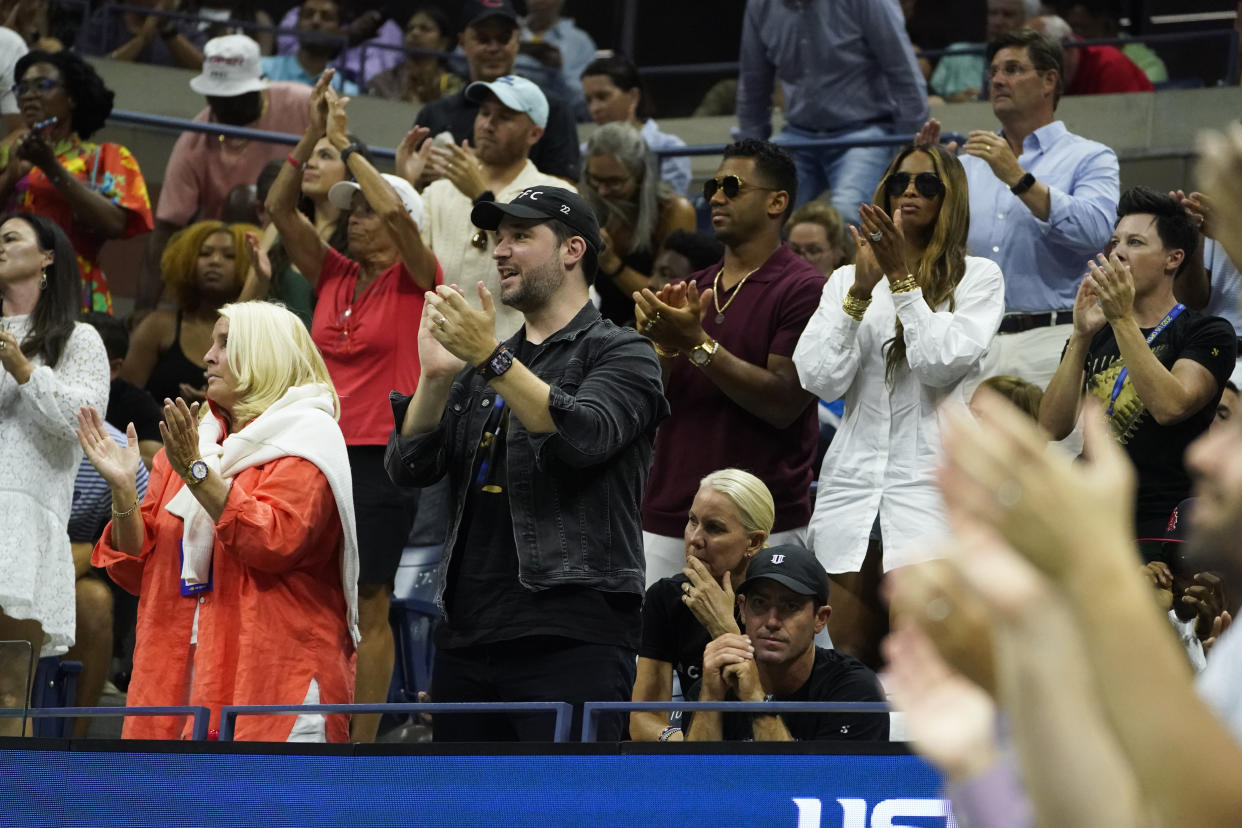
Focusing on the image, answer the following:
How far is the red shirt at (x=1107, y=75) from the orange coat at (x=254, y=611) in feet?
26.6

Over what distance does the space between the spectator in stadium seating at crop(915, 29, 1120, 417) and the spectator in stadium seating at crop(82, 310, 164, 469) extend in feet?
11.1

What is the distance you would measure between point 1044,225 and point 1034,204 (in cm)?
17

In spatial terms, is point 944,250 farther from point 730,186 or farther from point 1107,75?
point 1107,75

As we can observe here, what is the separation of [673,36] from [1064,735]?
1631 centimetres

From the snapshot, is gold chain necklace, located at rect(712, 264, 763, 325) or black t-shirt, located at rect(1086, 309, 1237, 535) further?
gold chain necklace, located at rect(712, 264, 763, 325)

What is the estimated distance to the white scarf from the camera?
500 cm

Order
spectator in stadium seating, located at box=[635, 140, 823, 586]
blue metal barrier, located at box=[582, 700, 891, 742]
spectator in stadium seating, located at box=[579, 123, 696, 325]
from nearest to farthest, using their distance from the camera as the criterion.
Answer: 1. blue metal barrier, located at box=[582, 700, 891, 742]
2. spectator in stadium seating, located at box=[635, 140, 823, 586]
3. spectator in stadium seating, located at box=[579, 123, 696, 325]

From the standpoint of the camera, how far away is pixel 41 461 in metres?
5.80

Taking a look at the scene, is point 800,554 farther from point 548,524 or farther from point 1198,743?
point 1198,743

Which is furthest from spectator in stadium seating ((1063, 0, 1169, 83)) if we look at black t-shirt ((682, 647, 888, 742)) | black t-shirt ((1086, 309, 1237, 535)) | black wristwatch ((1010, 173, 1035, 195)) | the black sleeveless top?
black t-shirt ((682, 647, 888, 742))

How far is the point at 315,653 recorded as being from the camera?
4.93 meters

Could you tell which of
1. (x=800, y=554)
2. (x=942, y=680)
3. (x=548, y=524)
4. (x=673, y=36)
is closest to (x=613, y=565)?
(x=548, y=524)

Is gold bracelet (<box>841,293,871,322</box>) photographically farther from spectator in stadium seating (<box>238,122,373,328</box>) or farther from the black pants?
spectator in stadium seating (<box>238,122,373,328</box>)

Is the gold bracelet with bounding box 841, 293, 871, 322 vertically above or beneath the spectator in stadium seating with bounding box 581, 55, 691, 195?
beneath
